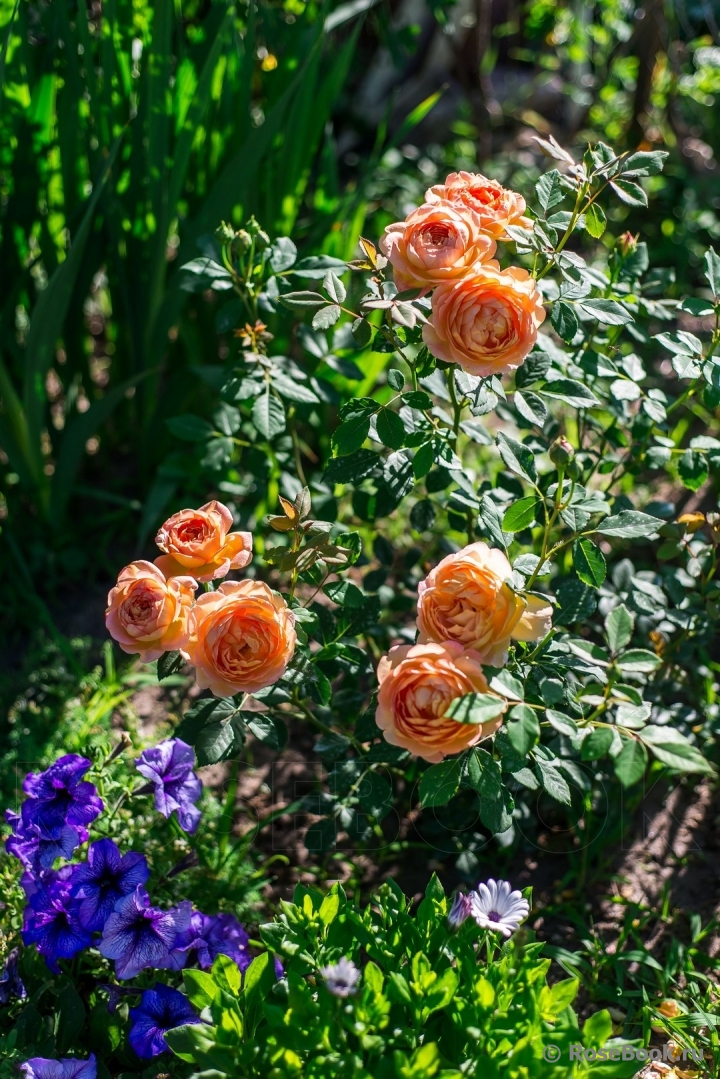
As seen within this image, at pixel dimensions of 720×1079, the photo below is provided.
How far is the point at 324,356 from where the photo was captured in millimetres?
1703

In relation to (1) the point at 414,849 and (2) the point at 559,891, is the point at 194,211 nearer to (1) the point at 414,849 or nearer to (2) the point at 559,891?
(1) the point at 414,849

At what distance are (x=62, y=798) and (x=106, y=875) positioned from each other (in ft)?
0.40

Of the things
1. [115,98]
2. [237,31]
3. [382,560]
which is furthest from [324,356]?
[237,31]

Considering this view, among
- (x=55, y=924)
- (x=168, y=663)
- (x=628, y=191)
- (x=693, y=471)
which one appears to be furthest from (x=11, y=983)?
(x=628, y=191)

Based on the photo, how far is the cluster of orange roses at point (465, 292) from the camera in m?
1.11

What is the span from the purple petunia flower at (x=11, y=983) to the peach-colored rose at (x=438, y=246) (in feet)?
3.46

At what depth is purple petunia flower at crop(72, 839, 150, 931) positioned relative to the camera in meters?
1.28

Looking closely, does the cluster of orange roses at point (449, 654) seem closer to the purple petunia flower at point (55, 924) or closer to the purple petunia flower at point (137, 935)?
the purple petunia flower at point (137, 935)

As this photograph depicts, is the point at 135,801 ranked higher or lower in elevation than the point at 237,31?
lower

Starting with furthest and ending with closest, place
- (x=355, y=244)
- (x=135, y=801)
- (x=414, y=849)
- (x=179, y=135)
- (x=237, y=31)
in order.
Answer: (x=355, y=244), (x=237, y=31), (x=179, y=135), (x=414, y=849), (x=135, y=801)

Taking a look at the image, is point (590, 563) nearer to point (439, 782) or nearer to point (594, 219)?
point (439, 782)

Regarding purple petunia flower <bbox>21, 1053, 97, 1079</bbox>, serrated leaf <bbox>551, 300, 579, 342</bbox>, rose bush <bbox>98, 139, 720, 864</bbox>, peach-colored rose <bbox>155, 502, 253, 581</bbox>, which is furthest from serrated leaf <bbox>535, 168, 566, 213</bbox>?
purple petunia flower <bbox>21, 1053, 97, 1079</bbox>

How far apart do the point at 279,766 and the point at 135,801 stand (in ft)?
1.06

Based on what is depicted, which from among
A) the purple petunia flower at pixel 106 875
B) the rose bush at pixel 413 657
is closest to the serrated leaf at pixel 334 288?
the rose bush at pixel 413 657
